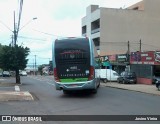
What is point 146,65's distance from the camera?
4659cm

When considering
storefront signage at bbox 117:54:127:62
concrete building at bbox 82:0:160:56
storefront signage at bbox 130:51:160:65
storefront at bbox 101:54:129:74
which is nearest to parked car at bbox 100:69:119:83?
storefront at bbox 101:54:129:74

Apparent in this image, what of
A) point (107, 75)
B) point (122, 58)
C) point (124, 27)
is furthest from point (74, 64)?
point (124, 27)

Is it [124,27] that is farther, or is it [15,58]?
[124,27]

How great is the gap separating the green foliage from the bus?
2063 cm

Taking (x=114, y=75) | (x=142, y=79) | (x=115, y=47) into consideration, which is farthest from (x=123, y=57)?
(x=115, y=47)

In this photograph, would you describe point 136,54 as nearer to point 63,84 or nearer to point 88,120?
point 63,84

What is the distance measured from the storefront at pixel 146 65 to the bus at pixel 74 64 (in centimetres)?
2045

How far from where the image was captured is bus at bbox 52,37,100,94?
2494cm

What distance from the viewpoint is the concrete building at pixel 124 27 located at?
7700 centimetres

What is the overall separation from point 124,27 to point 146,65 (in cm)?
3353

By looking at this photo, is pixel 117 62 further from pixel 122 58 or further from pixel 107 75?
pixel 107 75

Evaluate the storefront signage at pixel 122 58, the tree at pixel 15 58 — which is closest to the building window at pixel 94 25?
the storefront signage at pixel 122 58

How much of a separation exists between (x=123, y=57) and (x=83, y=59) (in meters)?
30.8

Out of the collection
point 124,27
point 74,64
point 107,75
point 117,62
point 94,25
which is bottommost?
point 107,75
